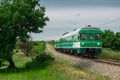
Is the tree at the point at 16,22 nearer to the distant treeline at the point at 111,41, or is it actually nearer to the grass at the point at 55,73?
the grass at the point at 55,73

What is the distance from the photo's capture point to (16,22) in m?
34.6

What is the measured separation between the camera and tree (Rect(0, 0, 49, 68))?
114 ft

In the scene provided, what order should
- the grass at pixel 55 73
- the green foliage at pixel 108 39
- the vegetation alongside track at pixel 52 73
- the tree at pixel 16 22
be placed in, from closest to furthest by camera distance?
the grass at pixel 55 73 < the vegetation alongside track at pixel 52 73 < the tree at pixel 16 22 < the green foliage at pixel 108 39

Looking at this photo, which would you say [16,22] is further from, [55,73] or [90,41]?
[55,73]

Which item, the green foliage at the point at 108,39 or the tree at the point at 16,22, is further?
the green foliage at the point at 108,39

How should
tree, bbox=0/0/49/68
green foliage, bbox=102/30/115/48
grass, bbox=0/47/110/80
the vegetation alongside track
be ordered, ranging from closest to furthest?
grass, bbox=0/47/110/80 < the vegetation alongside track < tree, bbox=0/0/49/68 < green foliage, bbox=102/30/115/48

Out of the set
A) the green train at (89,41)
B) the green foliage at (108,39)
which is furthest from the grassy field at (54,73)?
the green foliage at (108,39)

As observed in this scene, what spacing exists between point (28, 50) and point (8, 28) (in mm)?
40288

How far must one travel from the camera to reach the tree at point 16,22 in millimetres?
34625

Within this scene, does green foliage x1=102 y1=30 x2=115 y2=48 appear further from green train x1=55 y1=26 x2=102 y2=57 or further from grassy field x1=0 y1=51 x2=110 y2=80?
grassy field x1=0 y1=51 x2=110 y2=80

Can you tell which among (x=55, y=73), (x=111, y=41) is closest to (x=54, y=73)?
(x=55, y=73)

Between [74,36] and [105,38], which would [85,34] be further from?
[105,38]

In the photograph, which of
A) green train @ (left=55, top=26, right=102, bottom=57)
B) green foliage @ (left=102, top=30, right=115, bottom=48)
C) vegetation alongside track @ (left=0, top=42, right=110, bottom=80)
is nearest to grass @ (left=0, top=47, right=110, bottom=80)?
vegetation alongside track @ (left=0, top=42, right=110, bottom=80)

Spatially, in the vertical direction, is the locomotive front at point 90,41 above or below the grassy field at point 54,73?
above
